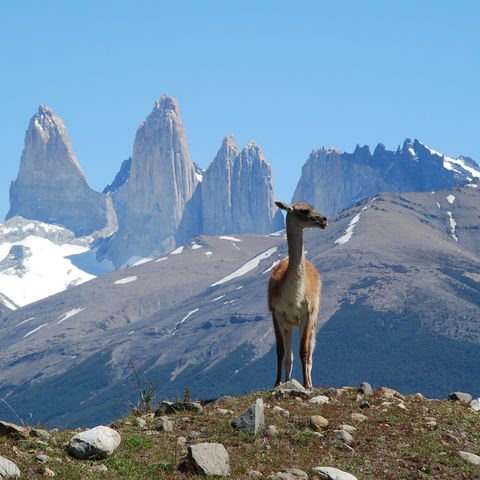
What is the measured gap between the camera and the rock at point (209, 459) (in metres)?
15.8

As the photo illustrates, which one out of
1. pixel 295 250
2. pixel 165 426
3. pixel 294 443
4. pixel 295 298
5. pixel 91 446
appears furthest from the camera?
pixel 295 250

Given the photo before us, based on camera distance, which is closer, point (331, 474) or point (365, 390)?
point (331, 474)

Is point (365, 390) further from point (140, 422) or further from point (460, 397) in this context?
point (140, 422)

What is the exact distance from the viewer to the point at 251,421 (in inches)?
722

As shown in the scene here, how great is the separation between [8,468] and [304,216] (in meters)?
13.1

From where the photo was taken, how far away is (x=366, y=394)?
2242 centimetres

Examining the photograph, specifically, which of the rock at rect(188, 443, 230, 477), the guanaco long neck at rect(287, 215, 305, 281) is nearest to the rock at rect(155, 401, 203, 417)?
the rock at rect(188, 443, 230, 477)

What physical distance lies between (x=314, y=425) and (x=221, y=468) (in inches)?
141

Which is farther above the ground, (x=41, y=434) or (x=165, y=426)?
(x=41, y=434)

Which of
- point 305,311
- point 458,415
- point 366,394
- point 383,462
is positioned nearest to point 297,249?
point 305,311

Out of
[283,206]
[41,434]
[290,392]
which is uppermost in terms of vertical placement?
[283,206]

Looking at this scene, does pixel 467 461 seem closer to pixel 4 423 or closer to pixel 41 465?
pixel 41 465

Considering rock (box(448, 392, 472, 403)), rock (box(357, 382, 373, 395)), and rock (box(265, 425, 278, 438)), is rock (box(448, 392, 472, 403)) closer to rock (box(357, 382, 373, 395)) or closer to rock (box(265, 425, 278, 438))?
rock (box(357, 382, 373, 395))

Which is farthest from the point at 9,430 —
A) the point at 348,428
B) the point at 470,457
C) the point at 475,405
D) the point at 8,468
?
the point at 475,405
